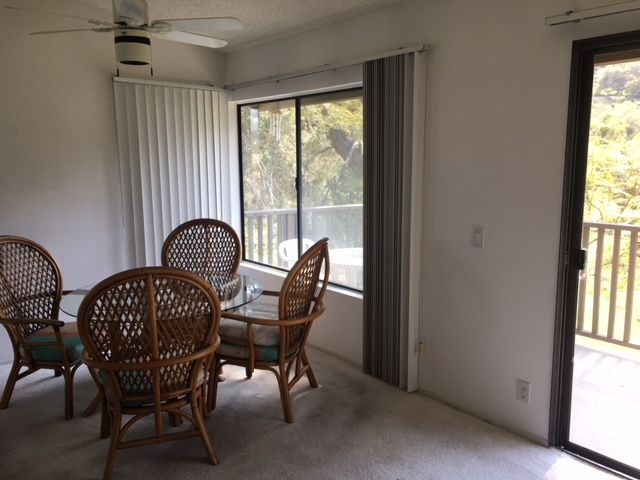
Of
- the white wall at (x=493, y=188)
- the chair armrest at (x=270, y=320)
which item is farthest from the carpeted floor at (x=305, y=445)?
the chair armrest at (x=270, y=320)

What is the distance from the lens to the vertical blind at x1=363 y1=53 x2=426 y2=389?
280 cm

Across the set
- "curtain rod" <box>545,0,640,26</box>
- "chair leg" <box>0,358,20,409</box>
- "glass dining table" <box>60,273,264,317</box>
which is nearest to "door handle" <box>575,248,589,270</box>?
"curtain rod" <box>545,0,640,26</box>

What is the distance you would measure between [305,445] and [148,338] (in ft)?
3.24

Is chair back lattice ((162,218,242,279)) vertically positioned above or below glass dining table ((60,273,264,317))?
above

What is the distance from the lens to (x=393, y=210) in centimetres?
295

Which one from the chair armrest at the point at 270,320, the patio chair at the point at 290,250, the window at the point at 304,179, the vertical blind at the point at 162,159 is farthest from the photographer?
the patio chair at the point at 290,250

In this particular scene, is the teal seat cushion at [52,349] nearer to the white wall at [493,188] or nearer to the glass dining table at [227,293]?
the glass dining table at [227,293]

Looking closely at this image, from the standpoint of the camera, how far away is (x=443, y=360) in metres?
2.88

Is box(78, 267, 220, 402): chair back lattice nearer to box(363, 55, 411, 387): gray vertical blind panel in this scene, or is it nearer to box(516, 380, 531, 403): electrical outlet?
box(363, 55, 411, 387): gray vertical blind panel

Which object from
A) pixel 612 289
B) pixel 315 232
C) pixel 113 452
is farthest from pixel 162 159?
pixel 612 289

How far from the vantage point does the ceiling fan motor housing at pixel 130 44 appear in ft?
7.15

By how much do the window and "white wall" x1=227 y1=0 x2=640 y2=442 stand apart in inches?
28.7

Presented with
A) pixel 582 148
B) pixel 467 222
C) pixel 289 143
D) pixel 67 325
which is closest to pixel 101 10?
pixel 289 143

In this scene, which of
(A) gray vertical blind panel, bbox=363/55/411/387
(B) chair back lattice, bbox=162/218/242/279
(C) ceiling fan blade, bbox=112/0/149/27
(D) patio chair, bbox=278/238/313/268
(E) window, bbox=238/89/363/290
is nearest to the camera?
(C) ceiling fan blade, bbox=112/0/149/27
